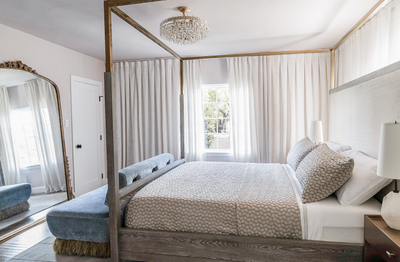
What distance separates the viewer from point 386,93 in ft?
6.88

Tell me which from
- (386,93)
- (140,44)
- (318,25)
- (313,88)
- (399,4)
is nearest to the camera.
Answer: (386,93)

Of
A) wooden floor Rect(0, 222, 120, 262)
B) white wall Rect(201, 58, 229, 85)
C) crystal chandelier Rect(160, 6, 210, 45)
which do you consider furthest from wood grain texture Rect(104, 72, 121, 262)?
white wall Rect(201, 58, 229, 85)

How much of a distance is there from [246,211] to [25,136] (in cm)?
294

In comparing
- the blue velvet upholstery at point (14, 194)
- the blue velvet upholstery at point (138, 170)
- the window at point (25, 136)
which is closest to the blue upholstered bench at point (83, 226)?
the blue velvet upholstery at point (138, 170)

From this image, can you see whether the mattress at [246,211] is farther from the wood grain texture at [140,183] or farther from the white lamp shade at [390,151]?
the white lamp shade at [390,151]

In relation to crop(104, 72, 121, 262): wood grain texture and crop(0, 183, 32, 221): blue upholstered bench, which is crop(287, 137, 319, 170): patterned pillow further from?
crop(0, 183, 32, 221): blue upholstered bench

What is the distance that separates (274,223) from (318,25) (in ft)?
8.53

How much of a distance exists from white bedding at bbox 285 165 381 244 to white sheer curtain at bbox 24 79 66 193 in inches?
132

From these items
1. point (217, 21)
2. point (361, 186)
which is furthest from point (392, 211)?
point (217, 21)

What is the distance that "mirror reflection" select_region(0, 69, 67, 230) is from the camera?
3.14 meters

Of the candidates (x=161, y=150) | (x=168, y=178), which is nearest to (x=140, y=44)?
(x=161, y=150)

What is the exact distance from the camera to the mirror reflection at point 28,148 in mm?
3137

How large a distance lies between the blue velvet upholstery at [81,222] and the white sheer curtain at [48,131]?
1.42 metres

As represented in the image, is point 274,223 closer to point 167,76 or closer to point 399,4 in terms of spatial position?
point 399,4
